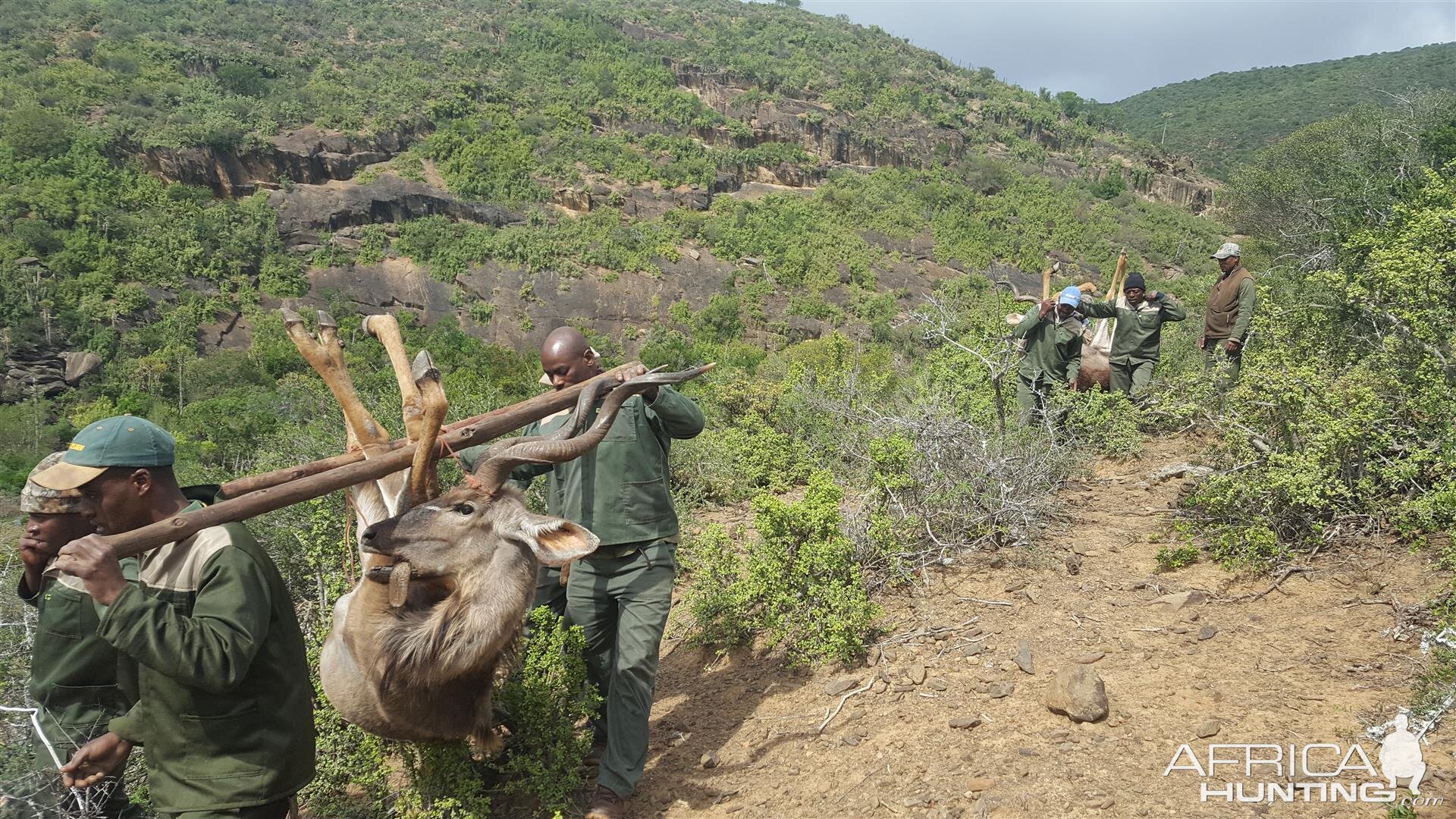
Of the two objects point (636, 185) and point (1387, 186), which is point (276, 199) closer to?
point (636, 185)

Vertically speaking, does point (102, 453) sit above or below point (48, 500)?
above

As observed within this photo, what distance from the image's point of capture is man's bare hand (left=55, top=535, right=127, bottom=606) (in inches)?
83.5

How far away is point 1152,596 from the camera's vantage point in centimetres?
490

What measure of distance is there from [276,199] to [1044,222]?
134 feet

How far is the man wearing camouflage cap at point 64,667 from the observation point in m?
2.57

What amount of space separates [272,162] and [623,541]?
43.5 meters

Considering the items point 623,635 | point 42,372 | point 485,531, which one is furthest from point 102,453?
point 42,372

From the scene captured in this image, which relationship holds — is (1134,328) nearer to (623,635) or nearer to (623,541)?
(623,541)

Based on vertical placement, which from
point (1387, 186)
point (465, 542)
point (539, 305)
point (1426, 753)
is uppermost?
point (1387, 186)

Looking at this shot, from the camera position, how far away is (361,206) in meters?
38.8

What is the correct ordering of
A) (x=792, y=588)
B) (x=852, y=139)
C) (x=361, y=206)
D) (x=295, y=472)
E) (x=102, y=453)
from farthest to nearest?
(x=852, y=139), (x=361, y=206), (x=792, y=588), (x=295, y=472), (x=102, y=453)

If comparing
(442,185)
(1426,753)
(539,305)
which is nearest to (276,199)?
(442,185)

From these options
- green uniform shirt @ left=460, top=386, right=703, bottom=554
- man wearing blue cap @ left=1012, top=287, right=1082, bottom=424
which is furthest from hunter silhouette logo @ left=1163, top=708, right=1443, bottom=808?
man wearing blue cap @ left=1012, top=287, right=1082, bottom=424

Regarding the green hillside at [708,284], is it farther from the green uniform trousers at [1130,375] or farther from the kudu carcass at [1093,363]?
the kudu carcass at [1093,363]
